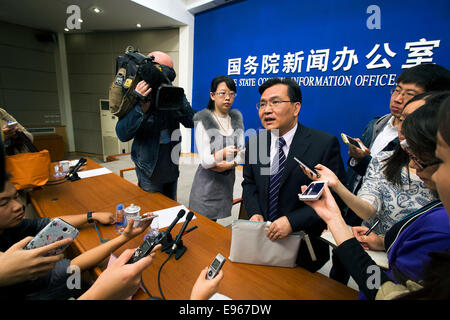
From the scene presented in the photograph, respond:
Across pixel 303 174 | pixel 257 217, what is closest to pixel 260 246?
pixel 257 217

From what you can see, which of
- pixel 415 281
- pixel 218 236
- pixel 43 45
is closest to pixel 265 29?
pixel 218 236

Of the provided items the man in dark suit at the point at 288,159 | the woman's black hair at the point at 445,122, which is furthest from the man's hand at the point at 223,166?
the woman's black hair at the point at 445,122

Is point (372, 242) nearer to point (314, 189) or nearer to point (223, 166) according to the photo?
point (314, 189)

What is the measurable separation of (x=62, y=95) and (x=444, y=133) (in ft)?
25.5

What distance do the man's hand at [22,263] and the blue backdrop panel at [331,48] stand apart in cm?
352

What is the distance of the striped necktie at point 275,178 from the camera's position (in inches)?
50.8

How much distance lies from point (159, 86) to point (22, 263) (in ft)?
4.17

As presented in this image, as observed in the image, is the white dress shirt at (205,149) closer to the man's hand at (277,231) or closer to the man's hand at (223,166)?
the man's hand at (223,166)

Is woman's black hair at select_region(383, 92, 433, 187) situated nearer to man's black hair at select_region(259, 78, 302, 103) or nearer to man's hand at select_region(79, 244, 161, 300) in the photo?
man's black hair at select_region(259, 78, 302, 103)

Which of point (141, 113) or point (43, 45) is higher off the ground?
point (43, 45)

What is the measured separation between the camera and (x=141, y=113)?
1600mm

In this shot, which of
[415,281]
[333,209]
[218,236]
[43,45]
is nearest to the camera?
[415,281]

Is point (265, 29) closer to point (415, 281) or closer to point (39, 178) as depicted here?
point (39, 178)

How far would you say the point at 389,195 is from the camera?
1213 millimetres
